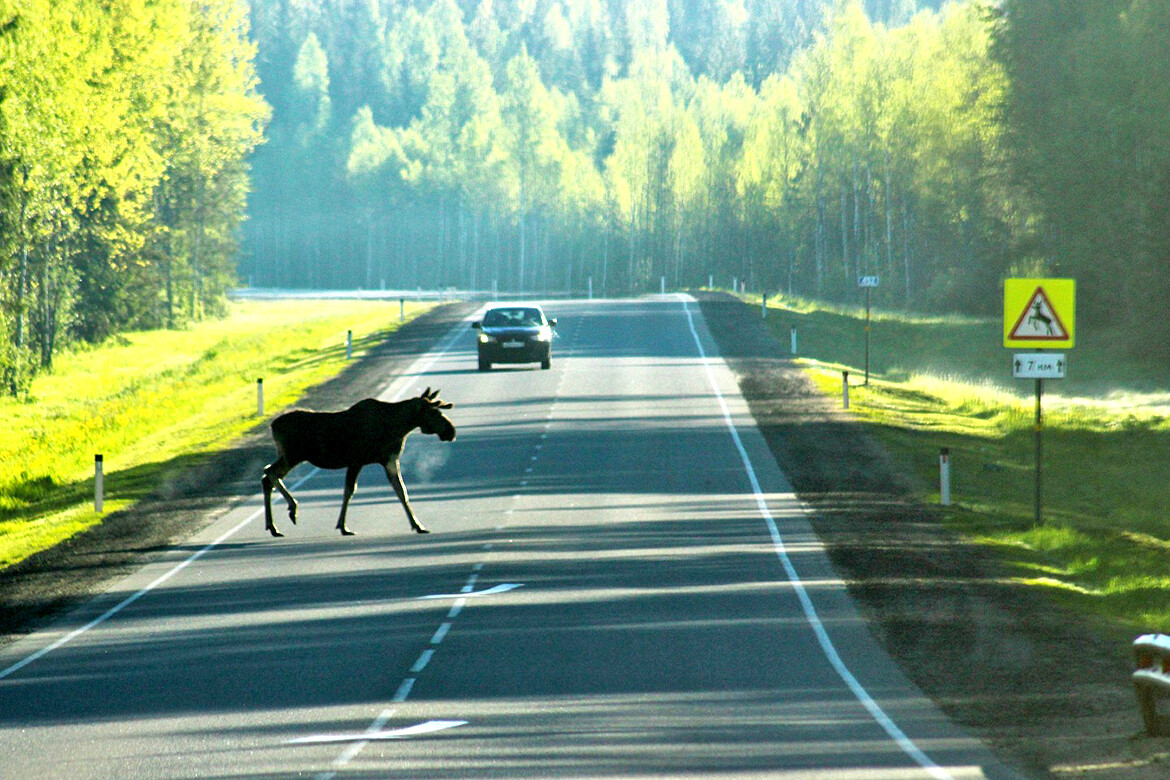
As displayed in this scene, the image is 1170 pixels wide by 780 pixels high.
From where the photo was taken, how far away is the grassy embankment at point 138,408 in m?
29.4

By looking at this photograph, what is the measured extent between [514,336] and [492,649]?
94.9ft

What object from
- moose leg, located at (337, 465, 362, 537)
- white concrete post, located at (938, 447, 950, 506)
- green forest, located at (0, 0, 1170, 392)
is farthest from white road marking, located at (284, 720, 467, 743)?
green forest, located at (0, 0, 1170, 392)

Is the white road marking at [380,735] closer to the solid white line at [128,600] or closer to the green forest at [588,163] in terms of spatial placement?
the solid white line at [128,600]

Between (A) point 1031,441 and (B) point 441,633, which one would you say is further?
(A) point 1031,441

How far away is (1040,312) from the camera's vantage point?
910 inches

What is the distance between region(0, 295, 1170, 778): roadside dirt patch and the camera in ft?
41.9

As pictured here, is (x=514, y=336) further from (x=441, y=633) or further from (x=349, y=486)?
(x=441, y=633)

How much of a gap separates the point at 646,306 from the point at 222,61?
26.7m

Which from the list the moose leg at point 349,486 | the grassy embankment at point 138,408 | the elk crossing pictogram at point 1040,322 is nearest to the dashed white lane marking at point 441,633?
the moose leg at point 349,486

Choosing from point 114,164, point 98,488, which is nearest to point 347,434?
point 98,488

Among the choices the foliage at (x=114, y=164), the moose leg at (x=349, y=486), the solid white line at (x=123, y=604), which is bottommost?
the solid white line at (x=123, y=604)

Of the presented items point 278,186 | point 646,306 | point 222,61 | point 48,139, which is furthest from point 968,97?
point 278,186

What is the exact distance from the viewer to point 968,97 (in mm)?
84688

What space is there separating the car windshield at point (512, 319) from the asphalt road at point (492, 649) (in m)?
15.0
